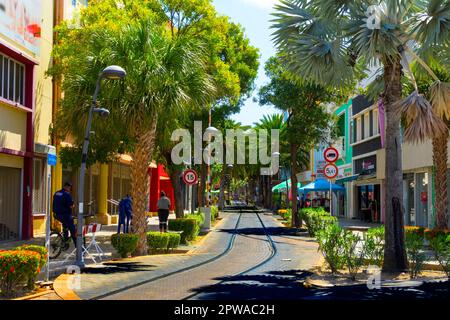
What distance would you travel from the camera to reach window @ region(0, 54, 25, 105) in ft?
64.4

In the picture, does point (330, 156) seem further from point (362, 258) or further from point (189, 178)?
point (189, 178)

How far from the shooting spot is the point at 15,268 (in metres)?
9.41

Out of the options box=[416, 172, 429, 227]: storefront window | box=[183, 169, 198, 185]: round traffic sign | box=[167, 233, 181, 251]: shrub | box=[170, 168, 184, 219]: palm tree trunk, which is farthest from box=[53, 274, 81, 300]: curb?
box=[416, 172, 429, 227]: storefront window

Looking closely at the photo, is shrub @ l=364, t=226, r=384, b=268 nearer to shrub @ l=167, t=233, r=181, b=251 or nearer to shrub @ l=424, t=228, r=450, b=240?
shrub @ l=424, t=228, r=450, b=240

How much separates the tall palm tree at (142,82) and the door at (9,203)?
5.16 meters

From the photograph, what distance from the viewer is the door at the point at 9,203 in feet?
65.9

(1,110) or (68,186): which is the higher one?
(1,110)

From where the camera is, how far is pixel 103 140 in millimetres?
21281

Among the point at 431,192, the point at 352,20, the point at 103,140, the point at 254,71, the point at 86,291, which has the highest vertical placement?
the point at 254,71

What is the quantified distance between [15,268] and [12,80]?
41.1ft

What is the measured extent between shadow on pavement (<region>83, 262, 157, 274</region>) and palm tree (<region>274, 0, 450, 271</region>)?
214 inches
